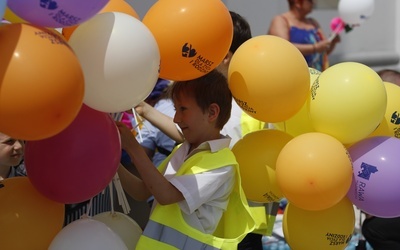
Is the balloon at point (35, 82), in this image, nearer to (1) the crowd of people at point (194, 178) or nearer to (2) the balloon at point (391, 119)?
(1) the crowd of people at point (194, 178)

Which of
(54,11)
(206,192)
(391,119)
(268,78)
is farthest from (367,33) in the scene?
(54,11)

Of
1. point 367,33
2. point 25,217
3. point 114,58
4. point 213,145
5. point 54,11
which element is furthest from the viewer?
point 367,33

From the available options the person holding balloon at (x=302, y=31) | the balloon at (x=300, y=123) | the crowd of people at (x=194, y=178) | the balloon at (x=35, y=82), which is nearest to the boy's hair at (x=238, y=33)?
the crowd of people at (x=194, y=178)

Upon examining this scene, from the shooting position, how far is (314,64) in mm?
5516

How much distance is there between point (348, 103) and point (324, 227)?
0.49 meters

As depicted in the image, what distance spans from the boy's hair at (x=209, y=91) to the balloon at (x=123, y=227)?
499 mm

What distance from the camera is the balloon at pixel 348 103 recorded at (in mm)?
2590

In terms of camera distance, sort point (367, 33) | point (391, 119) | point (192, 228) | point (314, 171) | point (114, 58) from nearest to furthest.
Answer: point (114, 58) → point (314, 171) → point (192, 228) → point (391, 119) → point (367, 33)

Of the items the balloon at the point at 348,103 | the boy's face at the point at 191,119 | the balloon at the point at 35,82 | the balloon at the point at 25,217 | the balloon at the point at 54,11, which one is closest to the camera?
the balloon at the point at 35,82

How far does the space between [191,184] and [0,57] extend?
0.90m

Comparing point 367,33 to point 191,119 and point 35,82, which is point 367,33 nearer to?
point 191,119

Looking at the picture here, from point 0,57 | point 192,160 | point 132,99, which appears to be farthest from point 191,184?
point 0,57

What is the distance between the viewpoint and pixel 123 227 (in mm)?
2635

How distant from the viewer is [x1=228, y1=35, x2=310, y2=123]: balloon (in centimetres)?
255
